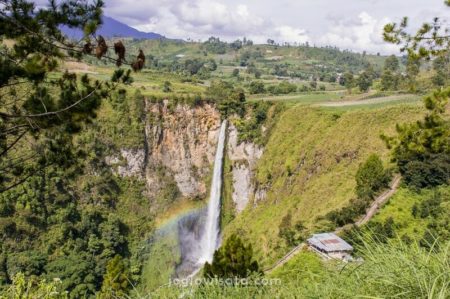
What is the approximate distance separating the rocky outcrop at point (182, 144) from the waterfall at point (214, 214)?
159cm

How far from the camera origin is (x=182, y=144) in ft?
175

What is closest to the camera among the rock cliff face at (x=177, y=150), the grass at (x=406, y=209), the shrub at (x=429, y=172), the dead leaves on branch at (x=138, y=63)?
the dead leaves on branch at (x=138, y=63)

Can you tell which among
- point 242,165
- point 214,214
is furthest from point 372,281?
point 214,214

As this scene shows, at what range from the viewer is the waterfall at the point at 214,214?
152 ft

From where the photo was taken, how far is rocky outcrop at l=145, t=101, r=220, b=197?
174ft

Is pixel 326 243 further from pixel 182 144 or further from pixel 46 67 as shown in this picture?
pixel 182 144

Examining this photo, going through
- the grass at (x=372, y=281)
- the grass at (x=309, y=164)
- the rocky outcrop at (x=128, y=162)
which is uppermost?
the grass at (x=372, y=281)

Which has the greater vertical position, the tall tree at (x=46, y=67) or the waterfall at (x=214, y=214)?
the tall tree at (x=46, y=67)

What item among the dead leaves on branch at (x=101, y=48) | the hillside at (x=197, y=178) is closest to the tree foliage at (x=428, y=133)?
the hillside at (x=197, y=178)

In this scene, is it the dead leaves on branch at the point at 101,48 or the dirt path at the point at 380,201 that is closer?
the dead leaves on branch at the point at 101,48

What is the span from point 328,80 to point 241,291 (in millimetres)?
102224

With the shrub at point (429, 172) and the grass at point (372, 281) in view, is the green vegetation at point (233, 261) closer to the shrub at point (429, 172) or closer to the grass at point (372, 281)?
the grass at point (372, 281)

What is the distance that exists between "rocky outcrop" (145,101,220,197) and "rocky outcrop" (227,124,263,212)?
3299mm

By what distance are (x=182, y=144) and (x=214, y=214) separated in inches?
381
